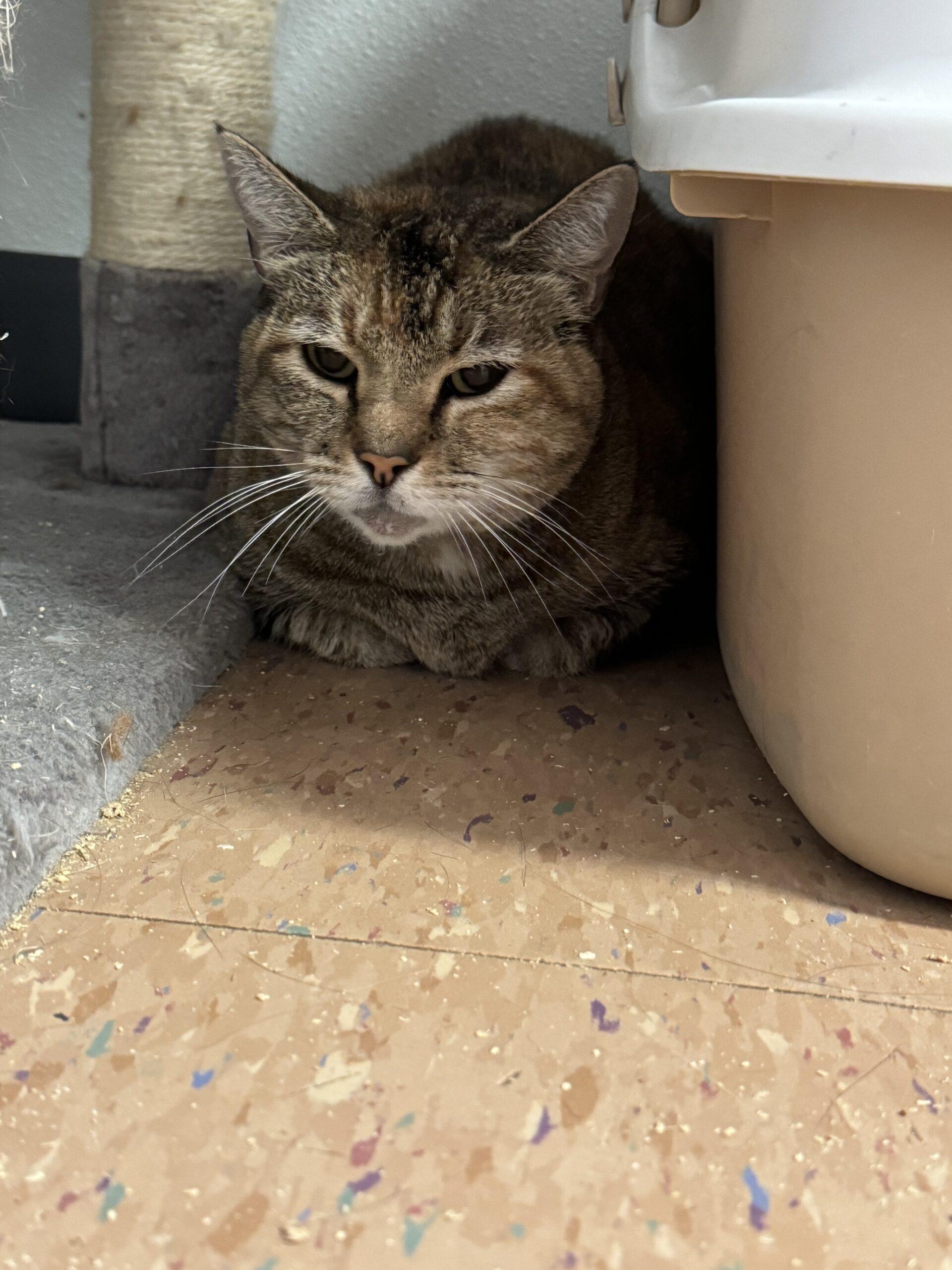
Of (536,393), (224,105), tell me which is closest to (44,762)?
(536,393)

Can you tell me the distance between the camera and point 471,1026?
0.82 m

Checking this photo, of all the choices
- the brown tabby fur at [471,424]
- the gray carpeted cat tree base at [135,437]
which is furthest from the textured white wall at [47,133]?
the brown tabby fur at [471,424]

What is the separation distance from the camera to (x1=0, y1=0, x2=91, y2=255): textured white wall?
189 centimetres

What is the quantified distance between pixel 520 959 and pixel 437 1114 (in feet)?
0.55

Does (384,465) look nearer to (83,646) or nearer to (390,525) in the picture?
(390,525)

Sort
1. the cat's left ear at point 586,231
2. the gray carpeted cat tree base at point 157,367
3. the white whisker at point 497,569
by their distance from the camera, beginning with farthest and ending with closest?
the gray carpeted cat tree base at point 157,367
the white whisker at point 497,569
the cat's left ear at point 586,231

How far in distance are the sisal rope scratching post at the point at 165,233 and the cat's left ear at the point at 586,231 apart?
71 centimetres

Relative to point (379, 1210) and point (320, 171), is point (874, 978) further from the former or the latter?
point (320, 171)

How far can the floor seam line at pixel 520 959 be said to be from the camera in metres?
0.86

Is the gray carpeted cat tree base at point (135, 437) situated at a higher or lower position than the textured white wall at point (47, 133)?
lower

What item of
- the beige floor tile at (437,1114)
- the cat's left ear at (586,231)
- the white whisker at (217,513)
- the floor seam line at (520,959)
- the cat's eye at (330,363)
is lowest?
the beige floor tile at (437,1114)

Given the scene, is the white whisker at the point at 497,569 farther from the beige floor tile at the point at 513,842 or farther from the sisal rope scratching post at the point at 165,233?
the sisal rope scratching post at the point at 165,233

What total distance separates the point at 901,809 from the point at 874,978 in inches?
5.6

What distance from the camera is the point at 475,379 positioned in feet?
3.80
